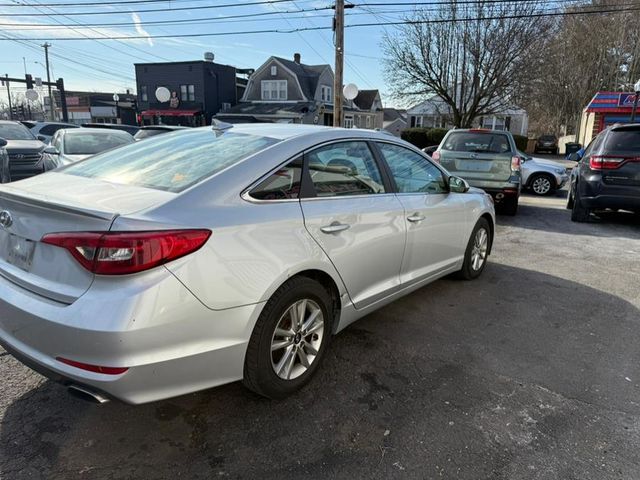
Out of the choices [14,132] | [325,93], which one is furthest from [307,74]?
[14,132]

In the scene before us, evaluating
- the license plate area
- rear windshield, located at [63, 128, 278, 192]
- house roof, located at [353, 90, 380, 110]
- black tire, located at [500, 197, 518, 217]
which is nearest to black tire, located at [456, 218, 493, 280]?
rear windshield, located at [63, 128, 278, 192]

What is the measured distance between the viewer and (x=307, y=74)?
3981cm

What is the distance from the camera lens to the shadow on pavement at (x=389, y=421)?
7.38 feet

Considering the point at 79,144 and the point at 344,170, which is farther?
the point at 79,144

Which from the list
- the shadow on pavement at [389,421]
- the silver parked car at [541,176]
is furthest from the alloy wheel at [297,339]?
the silver parked car at [541,176]

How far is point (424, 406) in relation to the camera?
2.74 metres

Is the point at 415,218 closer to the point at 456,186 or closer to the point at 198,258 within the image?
the point at 456,186

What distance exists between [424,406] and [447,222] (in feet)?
6.20

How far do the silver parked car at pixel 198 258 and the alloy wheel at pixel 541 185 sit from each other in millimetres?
10527

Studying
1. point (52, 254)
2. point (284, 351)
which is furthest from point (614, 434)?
point (52, 254)

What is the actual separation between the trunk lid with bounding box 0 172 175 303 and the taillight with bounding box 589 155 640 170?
7.56 metres

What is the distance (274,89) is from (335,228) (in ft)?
125

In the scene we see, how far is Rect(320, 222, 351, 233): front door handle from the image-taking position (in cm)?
277

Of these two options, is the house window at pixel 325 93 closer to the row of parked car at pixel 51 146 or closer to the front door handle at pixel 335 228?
the row of parked car at pixel 51 146
